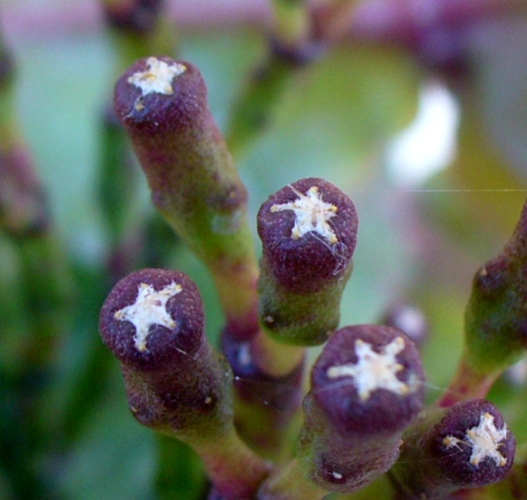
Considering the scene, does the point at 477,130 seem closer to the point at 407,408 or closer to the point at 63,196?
the point at 63,196

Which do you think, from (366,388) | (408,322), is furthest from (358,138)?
(366,388)

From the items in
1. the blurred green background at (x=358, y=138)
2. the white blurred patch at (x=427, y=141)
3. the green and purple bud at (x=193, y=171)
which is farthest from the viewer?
the white blurred patch at (x=427, y=141)

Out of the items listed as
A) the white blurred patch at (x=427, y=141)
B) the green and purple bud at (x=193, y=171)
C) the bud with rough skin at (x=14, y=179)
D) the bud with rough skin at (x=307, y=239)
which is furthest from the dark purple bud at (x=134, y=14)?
the white blurred patch at (x=427, y=141)

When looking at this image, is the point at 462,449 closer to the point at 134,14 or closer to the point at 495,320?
the point at 495,320

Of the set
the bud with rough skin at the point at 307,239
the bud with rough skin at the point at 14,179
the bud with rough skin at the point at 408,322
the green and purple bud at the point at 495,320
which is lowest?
the bud with rough skin at the point at 408,322

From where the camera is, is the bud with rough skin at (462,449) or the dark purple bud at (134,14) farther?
the dark purple bud at (134,14)

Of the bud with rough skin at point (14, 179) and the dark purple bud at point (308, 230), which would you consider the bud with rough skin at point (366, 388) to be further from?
the bud with rough skin at point (14, 179)
